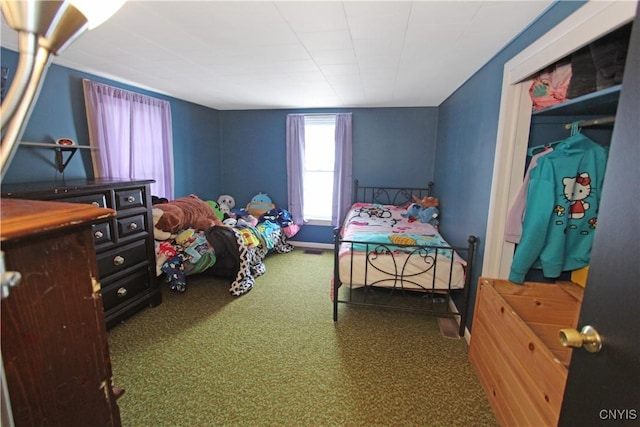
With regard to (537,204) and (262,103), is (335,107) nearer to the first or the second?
(262,103)

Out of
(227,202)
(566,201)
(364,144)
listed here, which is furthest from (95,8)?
(227,202)

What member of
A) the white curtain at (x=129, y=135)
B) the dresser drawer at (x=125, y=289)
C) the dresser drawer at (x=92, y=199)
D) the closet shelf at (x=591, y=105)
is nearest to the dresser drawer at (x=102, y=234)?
the dresser drawer at (x=92, y=199)

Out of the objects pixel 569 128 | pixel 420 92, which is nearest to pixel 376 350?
pixel 569 128

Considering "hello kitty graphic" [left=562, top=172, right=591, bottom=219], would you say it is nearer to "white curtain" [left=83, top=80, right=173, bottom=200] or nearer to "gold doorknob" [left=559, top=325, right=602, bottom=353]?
"gold doorknob" [left=559, top=325, right=602, bottom=353]

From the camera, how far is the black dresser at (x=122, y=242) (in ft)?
6.55

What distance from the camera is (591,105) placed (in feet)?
4.59

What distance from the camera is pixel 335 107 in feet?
13.6

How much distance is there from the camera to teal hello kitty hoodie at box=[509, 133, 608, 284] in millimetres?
1460

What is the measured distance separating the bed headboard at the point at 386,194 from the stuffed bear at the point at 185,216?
6.82 feet

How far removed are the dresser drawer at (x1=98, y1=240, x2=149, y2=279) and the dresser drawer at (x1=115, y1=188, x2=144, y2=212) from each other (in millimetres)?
309

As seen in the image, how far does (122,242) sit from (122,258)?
125 millimetres

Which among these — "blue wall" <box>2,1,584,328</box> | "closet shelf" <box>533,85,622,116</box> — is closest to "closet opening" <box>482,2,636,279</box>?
"closet shelf" <box>533,85,622,116</box>

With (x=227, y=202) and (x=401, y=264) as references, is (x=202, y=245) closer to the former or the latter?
(x=227, y=202)

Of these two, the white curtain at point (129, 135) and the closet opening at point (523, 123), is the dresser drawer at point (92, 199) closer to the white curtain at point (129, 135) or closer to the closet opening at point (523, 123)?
the white curtain at point (129, 135)
